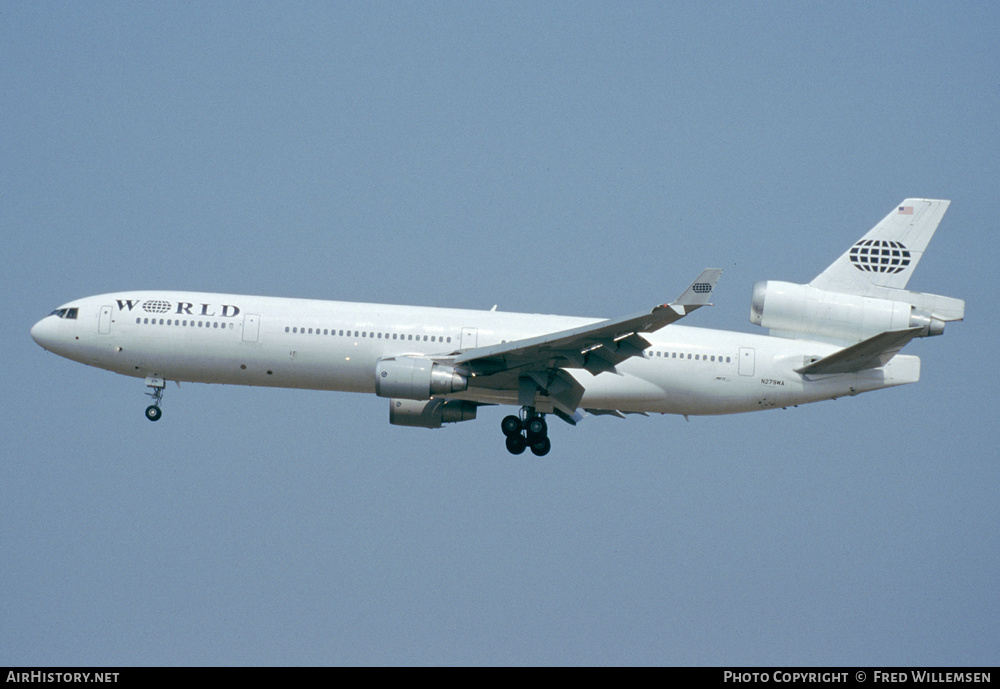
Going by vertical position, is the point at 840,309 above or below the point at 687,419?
above

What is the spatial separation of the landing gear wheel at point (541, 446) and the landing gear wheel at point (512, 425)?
2.08 ft

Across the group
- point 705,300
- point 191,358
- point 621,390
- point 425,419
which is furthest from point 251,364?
point 705,300

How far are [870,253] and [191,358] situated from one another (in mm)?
21967

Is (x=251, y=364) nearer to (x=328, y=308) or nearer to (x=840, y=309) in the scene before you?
(x=328, y=308)

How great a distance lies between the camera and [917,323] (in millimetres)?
38406

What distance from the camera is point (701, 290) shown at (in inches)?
1265

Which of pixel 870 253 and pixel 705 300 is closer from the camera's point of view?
pixel 705 300

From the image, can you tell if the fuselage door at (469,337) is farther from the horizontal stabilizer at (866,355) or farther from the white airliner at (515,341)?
the horizontal stabilizer at (866,355)

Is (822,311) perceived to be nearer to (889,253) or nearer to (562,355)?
(889,253)

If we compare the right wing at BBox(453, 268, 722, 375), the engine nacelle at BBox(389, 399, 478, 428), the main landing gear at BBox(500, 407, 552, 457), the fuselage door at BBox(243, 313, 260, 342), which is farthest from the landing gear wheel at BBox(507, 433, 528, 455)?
the fuselage door at BBox(243, 313, 260, 342)

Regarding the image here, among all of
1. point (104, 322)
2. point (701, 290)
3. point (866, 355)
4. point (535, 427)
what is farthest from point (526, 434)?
point (104, 322)

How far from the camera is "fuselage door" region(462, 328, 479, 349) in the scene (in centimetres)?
3894

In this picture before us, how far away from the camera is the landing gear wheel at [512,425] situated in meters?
38.9

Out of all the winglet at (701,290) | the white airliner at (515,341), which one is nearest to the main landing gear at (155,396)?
the white airliner at (515,341)
